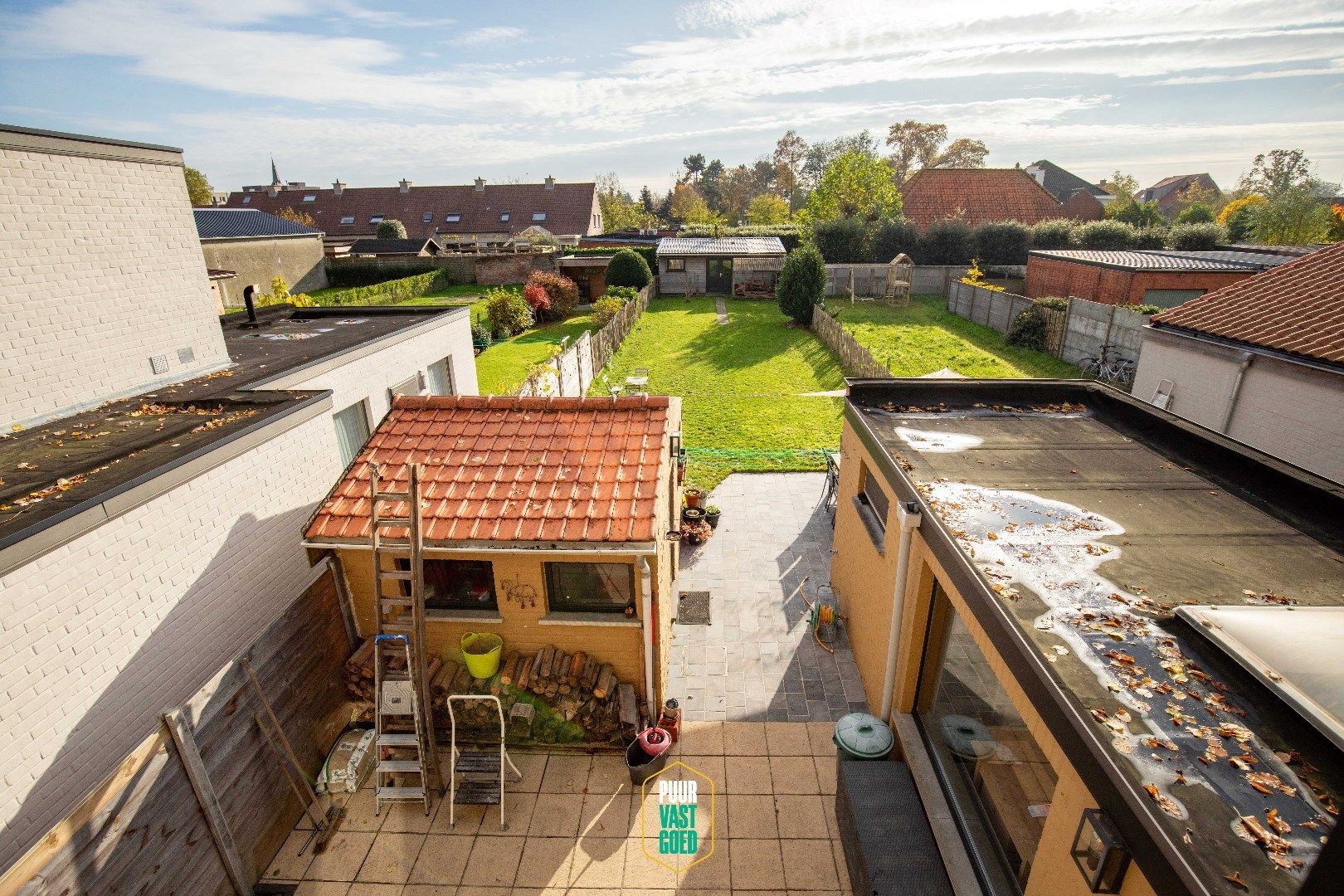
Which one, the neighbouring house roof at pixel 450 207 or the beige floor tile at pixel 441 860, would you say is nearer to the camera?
the beige floor tile at pixel 441 860

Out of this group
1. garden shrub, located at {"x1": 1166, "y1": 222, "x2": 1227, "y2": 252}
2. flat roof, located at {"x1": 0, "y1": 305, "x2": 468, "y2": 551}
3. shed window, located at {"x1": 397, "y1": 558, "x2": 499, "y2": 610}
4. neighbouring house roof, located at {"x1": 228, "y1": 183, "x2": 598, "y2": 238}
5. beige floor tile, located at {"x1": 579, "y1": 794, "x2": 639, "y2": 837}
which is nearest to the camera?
flat roof, located at {"x1": 0, "y1": 305, "x2": 468, "y2": 551}

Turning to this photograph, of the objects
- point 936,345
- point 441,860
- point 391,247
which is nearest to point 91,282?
point 441,860

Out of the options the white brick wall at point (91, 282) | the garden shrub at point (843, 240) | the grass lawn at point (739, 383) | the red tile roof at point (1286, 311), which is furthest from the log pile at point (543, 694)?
the garden shrub at point (843, 240)

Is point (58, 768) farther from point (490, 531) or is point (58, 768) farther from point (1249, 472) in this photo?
point (1249, 472)

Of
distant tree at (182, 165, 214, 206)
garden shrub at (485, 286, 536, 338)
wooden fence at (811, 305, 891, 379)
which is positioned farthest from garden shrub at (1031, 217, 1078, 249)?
distant tree at (182, 165, 214, 206)

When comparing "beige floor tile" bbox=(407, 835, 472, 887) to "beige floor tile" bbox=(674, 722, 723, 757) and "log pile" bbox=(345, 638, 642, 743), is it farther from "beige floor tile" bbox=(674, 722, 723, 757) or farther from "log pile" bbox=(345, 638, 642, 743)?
"beige floor tile" bbox=(674, 722, 723, 757)

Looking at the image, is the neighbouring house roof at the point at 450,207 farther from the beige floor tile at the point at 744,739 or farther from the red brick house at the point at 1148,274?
the beige floor tile at the point at 744,739

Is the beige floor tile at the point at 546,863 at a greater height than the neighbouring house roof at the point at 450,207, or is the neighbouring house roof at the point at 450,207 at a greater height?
the neighbouring house roof at the point at 450,207
